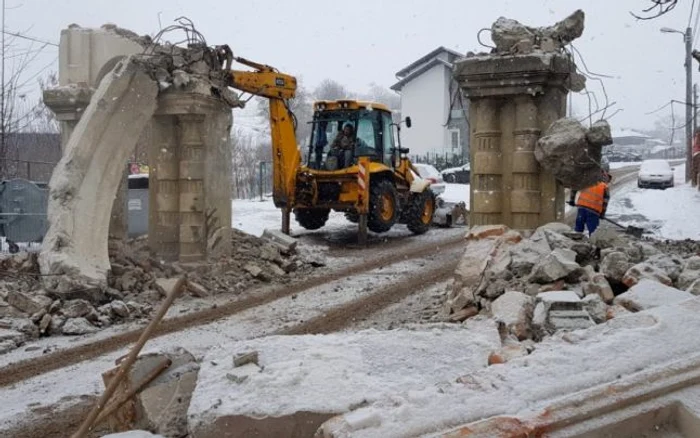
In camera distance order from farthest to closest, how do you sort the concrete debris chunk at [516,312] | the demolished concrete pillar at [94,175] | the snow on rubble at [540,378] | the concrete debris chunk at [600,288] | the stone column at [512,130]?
the demolished concrete pillar at [94,175]
the stone column at [512,130]
the concrete debris chunk at [600,288]
the concrete debris chunk at [516,312]
the snow on rubble at [540,378]

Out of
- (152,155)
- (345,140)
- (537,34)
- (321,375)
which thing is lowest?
(321,375)

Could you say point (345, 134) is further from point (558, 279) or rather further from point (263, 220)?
point (558, 279)

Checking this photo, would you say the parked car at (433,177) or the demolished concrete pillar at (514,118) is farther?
the parked car at (433,177)

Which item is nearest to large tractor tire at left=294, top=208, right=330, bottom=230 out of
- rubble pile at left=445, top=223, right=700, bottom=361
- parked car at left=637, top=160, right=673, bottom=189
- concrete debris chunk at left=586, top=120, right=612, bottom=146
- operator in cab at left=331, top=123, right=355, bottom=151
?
operator in cab at left=331, top=123, right=355, bottom=151

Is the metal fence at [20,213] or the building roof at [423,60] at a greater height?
the building roof at [423,60]

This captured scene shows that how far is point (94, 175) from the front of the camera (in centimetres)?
859

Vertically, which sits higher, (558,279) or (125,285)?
(558,279)

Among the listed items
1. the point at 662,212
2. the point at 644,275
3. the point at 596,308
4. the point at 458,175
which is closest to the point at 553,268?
the point at 644,275

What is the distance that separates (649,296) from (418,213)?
1124cm

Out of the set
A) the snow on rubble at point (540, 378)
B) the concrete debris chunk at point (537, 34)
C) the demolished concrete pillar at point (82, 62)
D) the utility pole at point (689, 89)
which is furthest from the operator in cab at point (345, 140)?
the utility pole at point (689, 89)

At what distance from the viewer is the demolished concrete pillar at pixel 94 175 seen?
7.95 metres

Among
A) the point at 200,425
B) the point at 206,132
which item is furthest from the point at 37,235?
the point at 200,425

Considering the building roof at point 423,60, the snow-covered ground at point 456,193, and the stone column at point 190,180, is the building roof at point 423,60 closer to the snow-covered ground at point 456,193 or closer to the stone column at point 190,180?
the snow-covered ground at point 456,193

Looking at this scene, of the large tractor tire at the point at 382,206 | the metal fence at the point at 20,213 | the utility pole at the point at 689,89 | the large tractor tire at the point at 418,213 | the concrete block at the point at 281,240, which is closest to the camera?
the concrete block at the point at 281,240
